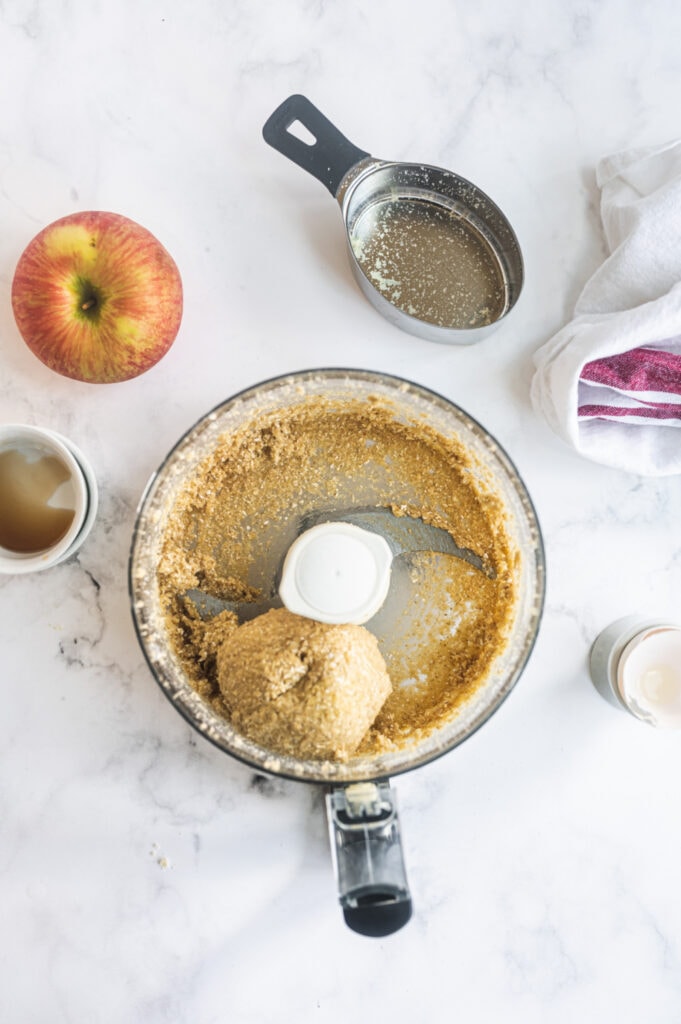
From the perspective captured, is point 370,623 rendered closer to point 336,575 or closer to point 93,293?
point 336,575

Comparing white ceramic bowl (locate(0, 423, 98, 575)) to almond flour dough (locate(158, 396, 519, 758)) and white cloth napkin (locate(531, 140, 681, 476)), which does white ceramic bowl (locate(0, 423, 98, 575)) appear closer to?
almond flour dough (locate(158, 396, 519, 758))

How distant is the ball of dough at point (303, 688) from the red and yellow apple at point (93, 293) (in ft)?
1.17

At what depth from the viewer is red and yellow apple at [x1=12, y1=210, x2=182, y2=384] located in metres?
0.87

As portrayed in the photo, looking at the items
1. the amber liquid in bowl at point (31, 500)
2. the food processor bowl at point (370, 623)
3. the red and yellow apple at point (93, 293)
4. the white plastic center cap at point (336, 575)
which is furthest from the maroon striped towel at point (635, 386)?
the amber liquid in bowl at point (31, 500)

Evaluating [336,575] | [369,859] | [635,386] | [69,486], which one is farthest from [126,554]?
[635,386]

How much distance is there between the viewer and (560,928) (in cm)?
101

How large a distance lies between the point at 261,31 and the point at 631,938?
1237 mm

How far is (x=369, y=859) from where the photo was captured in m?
0.83

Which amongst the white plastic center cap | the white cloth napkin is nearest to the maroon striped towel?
the white cloth napkin

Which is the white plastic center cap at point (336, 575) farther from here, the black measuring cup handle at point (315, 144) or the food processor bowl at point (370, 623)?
the black measuring cup handle at point (315, 144)

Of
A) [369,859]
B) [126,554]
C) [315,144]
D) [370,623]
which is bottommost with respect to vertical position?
[369,859]

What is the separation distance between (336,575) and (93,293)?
41 centimetres

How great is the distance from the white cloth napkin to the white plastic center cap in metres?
0.28

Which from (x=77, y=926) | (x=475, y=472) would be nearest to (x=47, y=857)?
(x=77, y=926)
